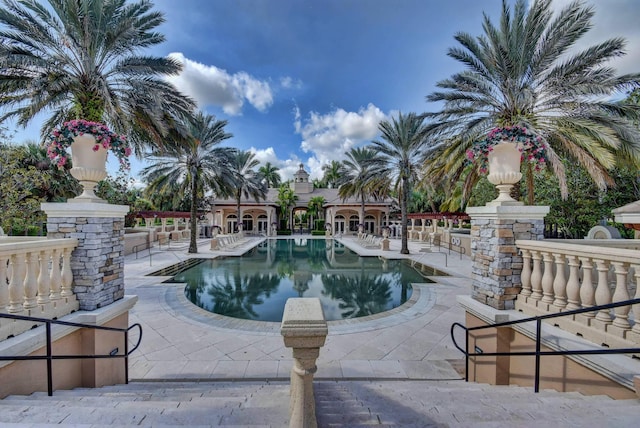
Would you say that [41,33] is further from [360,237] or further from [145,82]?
[360,237]

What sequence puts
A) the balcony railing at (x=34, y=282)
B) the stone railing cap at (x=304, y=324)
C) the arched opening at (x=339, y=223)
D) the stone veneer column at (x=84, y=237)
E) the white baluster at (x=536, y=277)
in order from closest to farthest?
the stone railing cap at (x=304, y=324)
the balcony railing at (x=34, y=282)
the white baluster at (x=536, y=277)
the stone veneer column at (x=84, y=237)
the arched opening at (x=339, y=223)

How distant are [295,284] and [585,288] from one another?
8901 mm

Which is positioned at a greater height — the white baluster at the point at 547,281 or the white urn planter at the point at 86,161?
the white urn planter at the point at 86,161

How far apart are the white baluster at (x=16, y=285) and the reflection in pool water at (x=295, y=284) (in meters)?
4.58

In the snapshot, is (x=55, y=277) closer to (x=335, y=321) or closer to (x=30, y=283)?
(x=30, y=283)

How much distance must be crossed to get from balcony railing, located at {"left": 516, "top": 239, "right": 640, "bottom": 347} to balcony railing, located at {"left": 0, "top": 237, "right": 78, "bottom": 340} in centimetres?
655

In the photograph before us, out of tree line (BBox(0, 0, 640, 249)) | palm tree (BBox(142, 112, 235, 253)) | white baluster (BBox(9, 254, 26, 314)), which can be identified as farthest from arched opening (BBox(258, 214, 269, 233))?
white baluster (BBox(9, 254, 26, 314))

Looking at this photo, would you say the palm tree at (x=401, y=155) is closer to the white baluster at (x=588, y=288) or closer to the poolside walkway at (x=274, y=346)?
the poolside walkway at (x=274, y=346)

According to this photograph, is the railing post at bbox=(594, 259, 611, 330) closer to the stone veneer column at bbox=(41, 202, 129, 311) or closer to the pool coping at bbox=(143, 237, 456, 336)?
the pool coping at bbox=(143, 237, 456, 336)

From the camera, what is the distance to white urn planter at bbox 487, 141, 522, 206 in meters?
4.39

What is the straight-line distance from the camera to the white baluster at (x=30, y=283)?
3432mm

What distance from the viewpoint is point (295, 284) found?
1091 centimetres

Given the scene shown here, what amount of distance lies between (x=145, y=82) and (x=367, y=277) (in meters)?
10.9

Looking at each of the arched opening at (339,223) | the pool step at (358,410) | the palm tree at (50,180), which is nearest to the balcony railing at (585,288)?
the pool step at (358,410)
